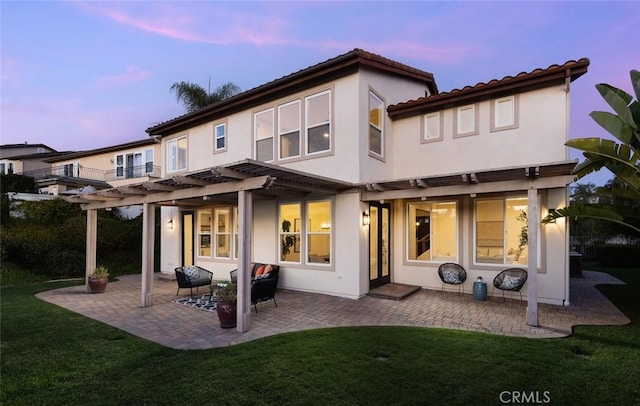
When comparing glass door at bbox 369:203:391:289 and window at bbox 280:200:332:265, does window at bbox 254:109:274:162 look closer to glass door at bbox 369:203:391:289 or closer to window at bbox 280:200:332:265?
window at bbox 280:200:332:265

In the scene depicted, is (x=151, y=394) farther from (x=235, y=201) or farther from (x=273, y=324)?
(x=235, y=201)

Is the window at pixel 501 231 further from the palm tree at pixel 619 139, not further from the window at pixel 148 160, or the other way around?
the window at pixel 148 160

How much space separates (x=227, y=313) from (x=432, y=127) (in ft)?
25.3

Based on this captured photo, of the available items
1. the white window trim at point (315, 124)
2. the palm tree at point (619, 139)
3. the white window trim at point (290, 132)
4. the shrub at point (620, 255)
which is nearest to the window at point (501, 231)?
Result: the palm tree at point (619, 139)

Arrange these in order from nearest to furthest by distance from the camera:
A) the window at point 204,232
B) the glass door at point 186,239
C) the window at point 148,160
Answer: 1. the window at point 204,232
2. the glass door at point 186,239
3. the window at point 148,160

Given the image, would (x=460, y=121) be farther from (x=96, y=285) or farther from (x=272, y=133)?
(x=96, y=285)

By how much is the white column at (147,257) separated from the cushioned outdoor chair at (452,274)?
25.6 feet

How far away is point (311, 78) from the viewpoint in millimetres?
9164

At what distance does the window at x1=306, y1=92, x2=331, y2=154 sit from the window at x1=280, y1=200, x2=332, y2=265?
164 centimetres

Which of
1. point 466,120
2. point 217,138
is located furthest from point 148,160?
point 466,120

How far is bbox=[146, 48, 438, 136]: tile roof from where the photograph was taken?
8.52 m

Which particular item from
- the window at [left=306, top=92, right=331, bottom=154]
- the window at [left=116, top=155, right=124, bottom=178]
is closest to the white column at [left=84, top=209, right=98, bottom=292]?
the window at [left=306, top=92, right=331, bottom=154]

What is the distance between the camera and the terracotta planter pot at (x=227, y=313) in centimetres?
634

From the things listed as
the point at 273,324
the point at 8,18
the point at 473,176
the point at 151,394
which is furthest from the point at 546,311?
the point at 8,18
